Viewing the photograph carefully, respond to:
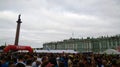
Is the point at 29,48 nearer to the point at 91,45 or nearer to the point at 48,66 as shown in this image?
the point at 48,66

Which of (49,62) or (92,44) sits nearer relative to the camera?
(49,62)

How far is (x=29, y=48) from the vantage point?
4031 cm

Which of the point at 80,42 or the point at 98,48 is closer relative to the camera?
the point at 98,48

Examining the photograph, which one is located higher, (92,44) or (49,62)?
(92,44)

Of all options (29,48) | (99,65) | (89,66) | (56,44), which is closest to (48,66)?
(89,66)

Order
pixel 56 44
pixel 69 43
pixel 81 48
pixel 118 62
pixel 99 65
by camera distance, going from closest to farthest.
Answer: pixel 118 62
pixel 99 65
pixel 81 48
pixel 69 43
pixel 56 44

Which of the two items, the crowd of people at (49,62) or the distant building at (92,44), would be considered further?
the distant building at (92,44)

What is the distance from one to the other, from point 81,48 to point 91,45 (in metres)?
8.71

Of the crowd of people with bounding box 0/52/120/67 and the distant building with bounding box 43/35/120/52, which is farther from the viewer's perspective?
the distant building with bounding box 43/35/120/52

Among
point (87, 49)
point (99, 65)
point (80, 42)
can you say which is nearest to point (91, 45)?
point (87, 49)

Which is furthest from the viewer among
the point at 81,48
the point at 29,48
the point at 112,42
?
the point at 81,48

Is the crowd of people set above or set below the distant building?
Result: below

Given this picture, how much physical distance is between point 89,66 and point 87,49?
319ft

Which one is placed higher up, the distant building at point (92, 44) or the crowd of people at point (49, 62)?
the distant building at point (92, 44)
